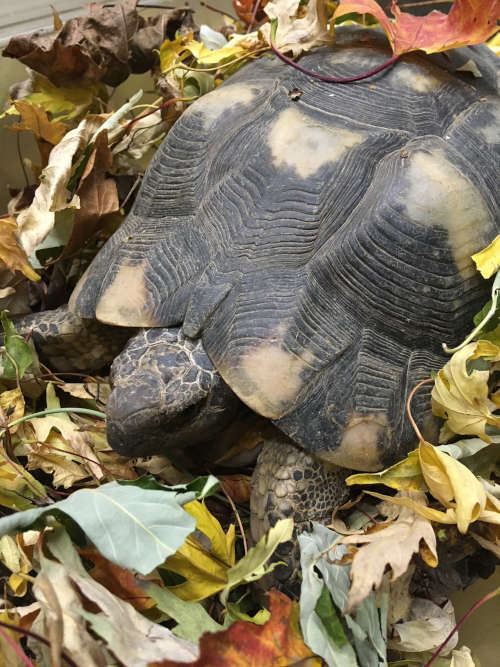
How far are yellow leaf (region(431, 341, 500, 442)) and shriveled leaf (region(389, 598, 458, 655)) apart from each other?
48 centimetres

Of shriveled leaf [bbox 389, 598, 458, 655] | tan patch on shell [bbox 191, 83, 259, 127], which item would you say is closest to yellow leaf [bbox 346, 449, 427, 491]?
shriveled leaf [bbox 389, 598, 458, 655]

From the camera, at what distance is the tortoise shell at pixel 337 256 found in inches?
71.2

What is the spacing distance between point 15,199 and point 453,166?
1.62 meters

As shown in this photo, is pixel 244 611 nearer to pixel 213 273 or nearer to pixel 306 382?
pixel 306 382

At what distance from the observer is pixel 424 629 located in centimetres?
175

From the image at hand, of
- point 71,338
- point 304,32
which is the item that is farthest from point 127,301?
point 304,32

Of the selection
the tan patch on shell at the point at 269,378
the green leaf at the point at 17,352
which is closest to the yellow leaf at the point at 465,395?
the tan patch on shell at the point at 269,378

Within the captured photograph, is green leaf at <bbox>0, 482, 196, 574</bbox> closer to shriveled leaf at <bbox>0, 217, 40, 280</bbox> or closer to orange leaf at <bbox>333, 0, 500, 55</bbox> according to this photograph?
shriveled leaf at <bbox>0, 217, 40, 280</bbox>

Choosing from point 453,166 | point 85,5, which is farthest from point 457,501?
point 85,5

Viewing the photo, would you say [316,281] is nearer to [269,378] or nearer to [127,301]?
[269,378]

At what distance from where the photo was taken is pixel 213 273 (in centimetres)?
190

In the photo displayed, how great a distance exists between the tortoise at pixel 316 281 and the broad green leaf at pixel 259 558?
12.2 inches

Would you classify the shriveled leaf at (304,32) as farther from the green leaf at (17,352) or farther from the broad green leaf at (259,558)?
the broad green leaf at (259,558)

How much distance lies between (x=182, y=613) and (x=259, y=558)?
0.22m
